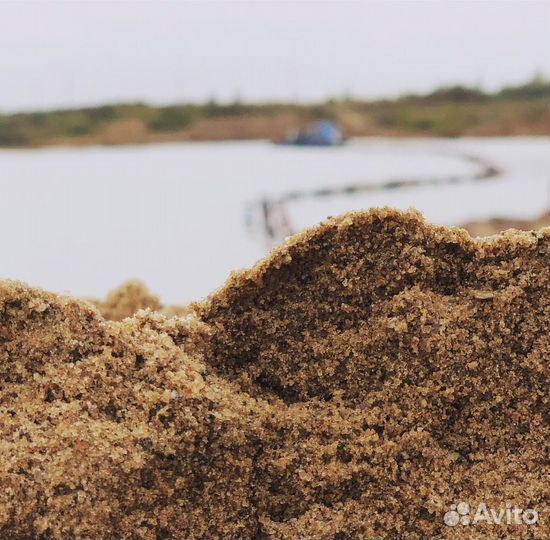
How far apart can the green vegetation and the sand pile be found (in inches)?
162

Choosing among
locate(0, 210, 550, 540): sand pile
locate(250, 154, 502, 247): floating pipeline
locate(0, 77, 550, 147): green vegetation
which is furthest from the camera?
locate(0, 77, 550, 147): green vegetation

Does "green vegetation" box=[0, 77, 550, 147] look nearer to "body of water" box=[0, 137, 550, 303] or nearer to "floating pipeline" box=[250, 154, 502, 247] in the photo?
"body of water" box=[0, 137, 550, 303]

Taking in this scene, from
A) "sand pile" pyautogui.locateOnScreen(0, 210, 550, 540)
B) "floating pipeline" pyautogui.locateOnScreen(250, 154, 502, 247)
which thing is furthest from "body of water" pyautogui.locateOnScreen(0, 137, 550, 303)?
"sand pile" pyautogui.locateOnScreen(0, 210, 550, 540)

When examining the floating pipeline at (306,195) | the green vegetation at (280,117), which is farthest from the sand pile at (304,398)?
the green vegetation at (280,117)

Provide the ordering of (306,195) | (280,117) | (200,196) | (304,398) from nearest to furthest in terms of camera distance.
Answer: (304,398) < (306,195) < (200,196) < (280,117)

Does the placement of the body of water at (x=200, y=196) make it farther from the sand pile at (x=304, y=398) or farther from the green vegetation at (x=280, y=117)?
the sand pile at (x=304, y=398)

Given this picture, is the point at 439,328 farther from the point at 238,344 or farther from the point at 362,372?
the point at 238,344

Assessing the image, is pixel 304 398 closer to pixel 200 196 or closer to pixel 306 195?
pixel 306 195

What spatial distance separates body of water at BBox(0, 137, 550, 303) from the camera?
136 inches

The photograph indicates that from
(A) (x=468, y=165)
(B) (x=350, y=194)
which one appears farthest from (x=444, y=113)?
(B) (x=350, y=194)

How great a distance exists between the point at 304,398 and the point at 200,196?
3.40 metres

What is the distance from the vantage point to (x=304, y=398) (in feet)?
3.10

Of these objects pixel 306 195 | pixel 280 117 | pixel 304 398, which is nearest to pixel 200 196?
pixel 306 195

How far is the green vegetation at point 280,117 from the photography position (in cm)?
502
